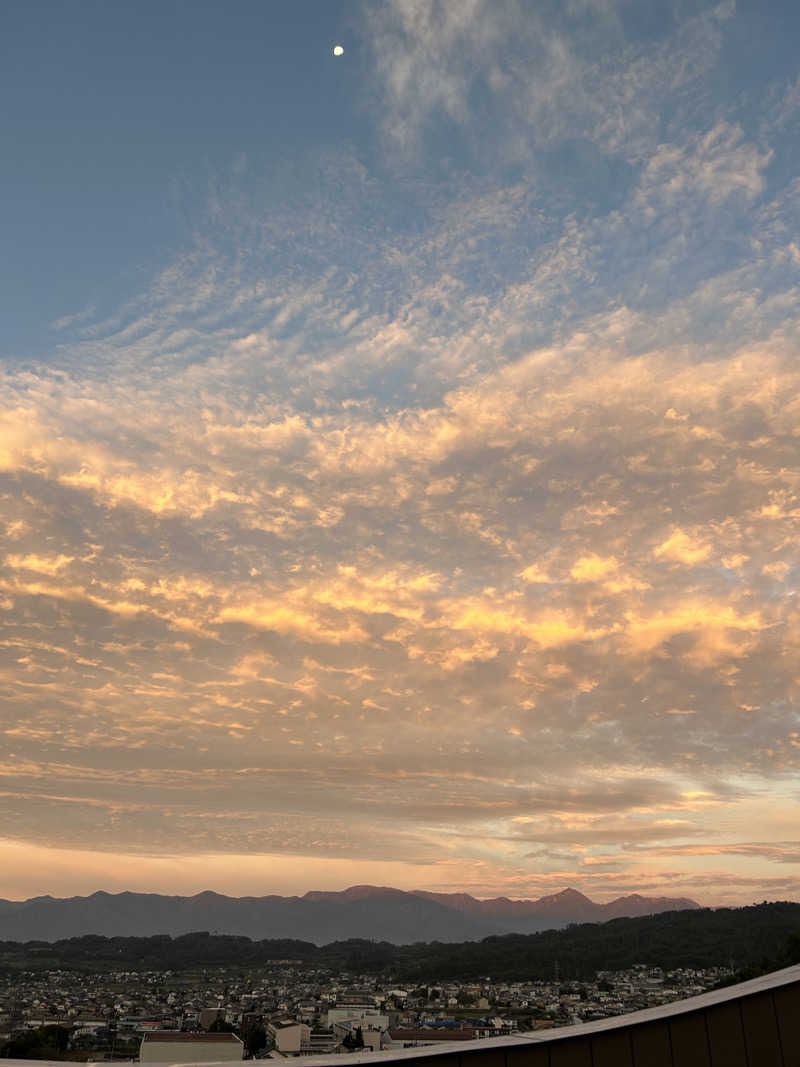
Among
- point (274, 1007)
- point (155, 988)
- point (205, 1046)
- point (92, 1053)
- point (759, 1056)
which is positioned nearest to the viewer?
point (759, 1056)

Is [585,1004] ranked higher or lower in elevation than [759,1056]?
lower

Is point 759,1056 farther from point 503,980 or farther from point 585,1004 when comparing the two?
point 503,980

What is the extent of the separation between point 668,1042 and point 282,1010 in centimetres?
10242

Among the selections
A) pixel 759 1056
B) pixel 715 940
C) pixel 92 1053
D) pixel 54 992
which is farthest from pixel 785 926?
pixel 759 1056

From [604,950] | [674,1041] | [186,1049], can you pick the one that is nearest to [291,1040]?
[186,1049]

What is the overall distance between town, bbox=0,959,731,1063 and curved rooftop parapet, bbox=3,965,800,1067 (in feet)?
105

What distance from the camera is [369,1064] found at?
261 inches

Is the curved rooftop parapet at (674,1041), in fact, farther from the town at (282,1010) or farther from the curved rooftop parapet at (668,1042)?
the town at (282,1010)

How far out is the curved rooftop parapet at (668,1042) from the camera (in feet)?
22.9

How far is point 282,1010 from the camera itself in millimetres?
95438

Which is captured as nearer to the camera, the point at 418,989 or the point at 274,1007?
the point at 274,1007

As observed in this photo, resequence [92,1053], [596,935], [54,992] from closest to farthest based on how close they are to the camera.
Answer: [92,1053] → [54,992] → [596,935]

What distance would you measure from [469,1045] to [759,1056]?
112 inches

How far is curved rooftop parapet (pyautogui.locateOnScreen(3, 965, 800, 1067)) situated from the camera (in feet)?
22.9
